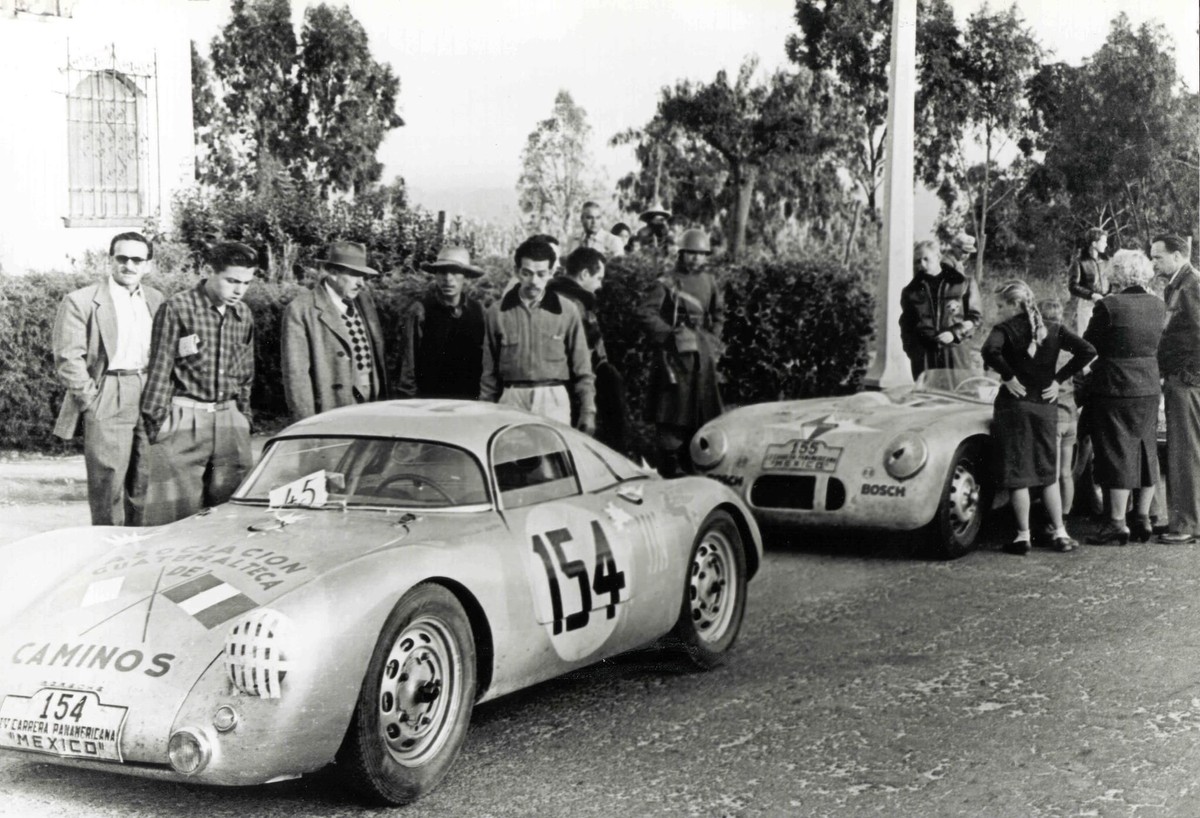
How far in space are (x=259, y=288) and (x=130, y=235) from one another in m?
4.55

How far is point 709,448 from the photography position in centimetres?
746

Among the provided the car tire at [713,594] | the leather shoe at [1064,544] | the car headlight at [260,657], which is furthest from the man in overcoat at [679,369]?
the car headlight at [260,657]

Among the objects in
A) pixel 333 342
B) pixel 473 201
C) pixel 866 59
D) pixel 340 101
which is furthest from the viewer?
pixel 866 59

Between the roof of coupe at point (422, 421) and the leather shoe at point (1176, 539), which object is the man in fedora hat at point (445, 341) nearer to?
the roof of coupe at point (422, 421)

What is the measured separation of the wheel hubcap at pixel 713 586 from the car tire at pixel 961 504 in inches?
80.4

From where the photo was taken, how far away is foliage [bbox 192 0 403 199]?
10.1 m

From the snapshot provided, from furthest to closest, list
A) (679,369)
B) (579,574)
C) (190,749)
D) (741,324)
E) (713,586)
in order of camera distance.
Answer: (741,324) → (679,369) → (713,586) → (579,574) → (190,749)

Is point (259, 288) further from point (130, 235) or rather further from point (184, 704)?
point (184, 704)

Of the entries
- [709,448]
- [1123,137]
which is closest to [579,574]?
[709,448]

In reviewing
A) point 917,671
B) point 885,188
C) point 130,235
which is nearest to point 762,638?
point 917,671

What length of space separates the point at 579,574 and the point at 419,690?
2.76ft

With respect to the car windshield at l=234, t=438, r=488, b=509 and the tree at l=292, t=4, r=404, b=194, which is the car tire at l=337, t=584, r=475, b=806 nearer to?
the car windshield at l=234, t=438, r=488, b=509

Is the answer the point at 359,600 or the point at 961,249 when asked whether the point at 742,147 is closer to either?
the point at 961,249

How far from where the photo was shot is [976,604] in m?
6.12
